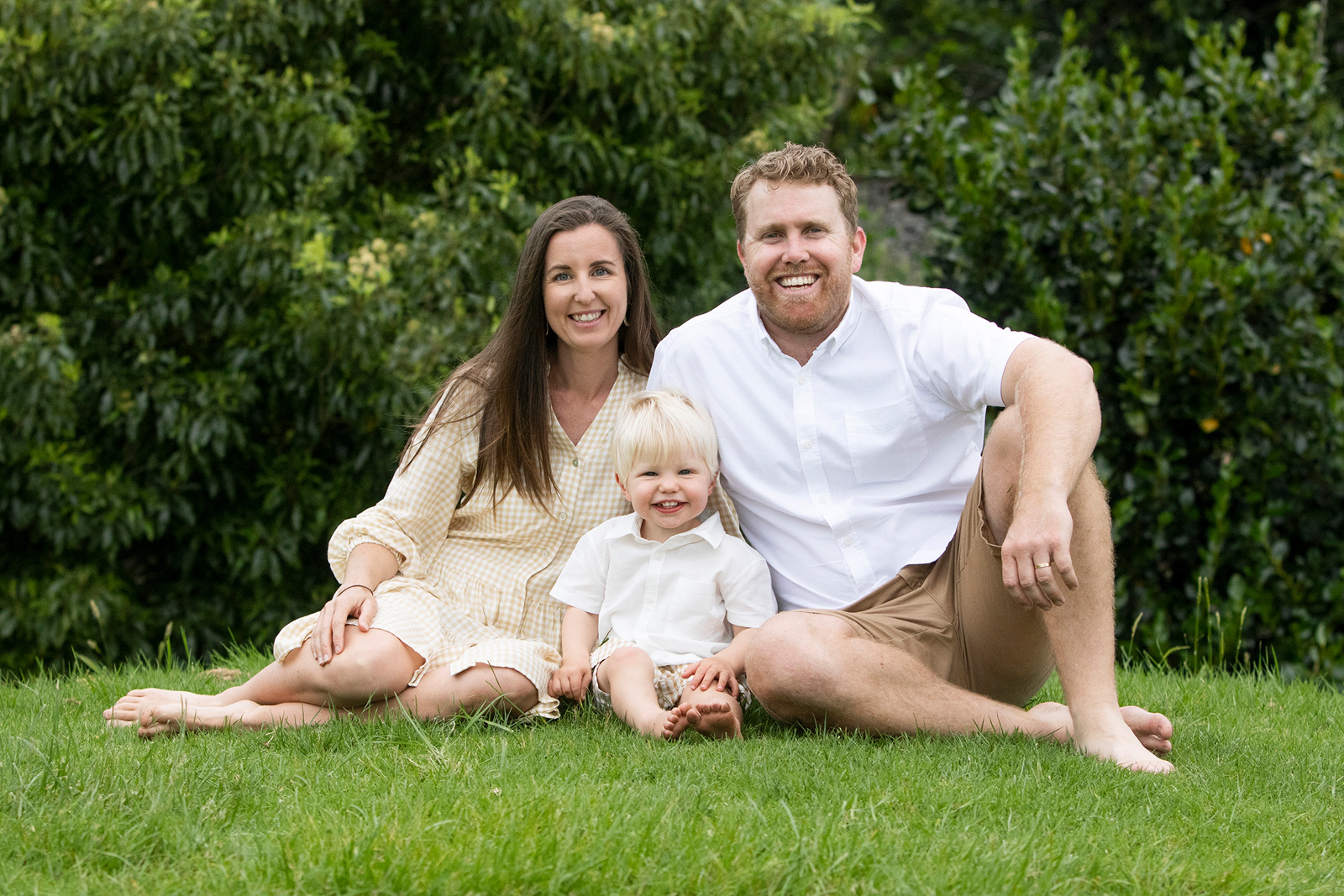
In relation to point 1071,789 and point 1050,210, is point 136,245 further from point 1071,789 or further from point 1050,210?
point 1071,789

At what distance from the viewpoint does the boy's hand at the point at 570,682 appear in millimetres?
3143

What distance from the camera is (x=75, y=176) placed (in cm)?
552

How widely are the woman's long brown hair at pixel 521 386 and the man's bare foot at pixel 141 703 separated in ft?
2.67

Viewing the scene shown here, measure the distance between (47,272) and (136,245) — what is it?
1.27 feet

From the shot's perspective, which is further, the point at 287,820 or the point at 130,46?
the point at 130,46

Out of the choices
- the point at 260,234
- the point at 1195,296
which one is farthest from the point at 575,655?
the point at 260,234

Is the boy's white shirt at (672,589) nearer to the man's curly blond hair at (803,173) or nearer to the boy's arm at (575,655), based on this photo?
the boy's arm at (575,655)

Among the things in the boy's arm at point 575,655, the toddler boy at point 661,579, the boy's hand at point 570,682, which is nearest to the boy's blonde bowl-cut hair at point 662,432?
the toddler boy at point 661,579

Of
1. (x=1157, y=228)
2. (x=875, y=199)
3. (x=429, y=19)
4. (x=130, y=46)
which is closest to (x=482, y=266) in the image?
(x=429, y=19)

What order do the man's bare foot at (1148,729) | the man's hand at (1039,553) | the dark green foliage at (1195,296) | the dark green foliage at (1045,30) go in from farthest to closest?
the dark green foliage at (1045,30)
the dark green foliage at (1195,296)
the man's bare foot at (1148,729)
the man's hand at (1039,553)

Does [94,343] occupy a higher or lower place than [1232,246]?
lower

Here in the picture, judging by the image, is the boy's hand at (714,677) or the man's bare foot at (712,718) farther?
the boy's hand at (714,677)

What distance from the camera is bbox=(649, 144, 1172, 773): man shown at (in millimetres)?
2857

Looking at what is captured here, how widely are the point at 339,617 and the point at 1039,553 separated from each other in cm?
167
